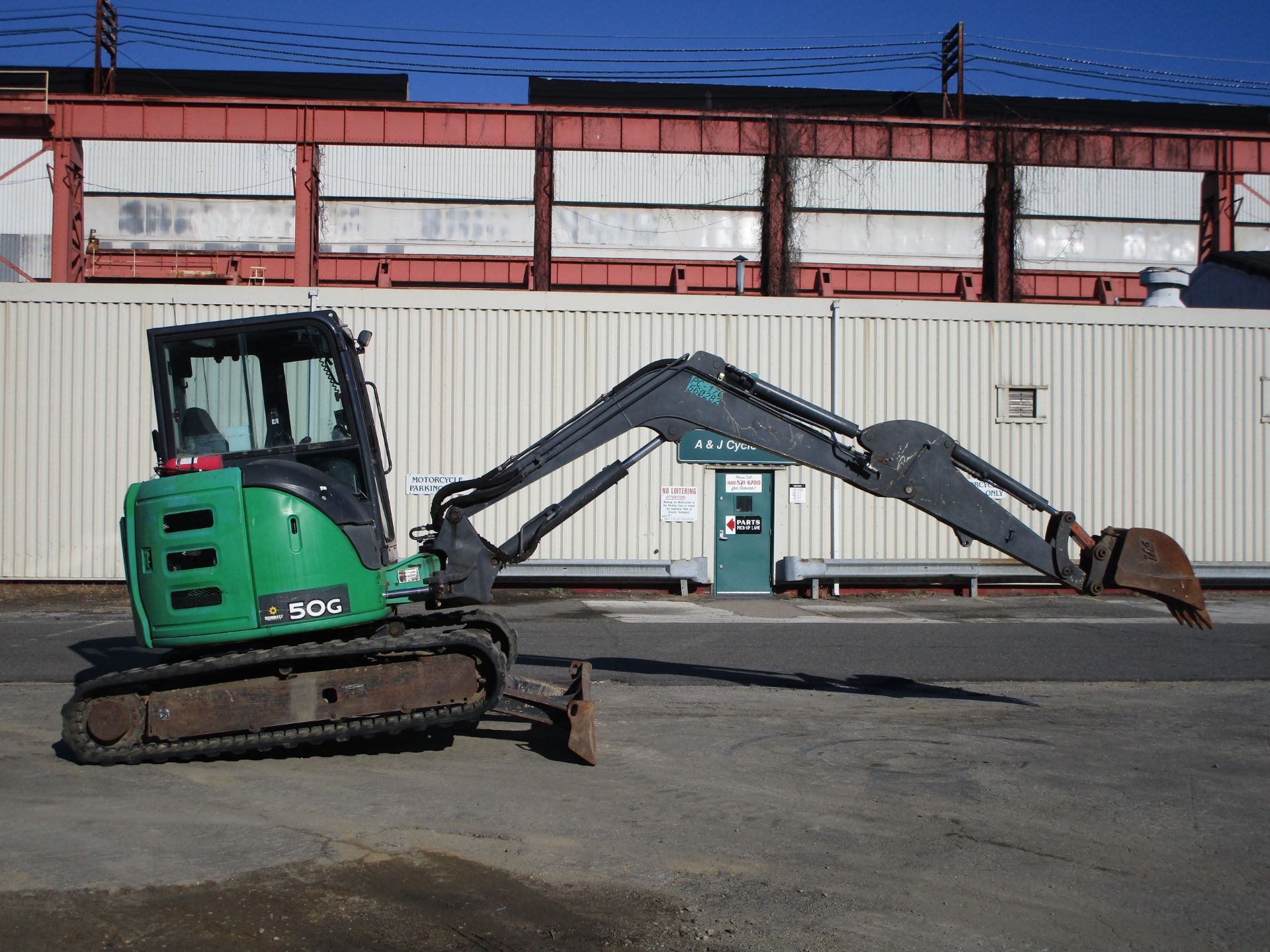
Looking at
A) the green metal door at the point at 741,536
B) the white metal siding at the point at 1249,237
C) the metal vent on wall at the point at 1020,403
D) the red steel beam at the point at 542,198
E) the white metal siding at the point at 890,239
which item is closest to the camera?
the green metal door at the point at 741,536

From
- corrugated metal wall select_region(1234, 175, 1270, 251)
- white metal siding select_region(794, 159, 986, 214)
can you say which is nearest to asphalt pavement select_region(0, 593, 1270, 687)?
white metal siding select_region(794, 159, 986, 214)

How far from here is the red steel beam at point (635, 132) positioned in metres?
29.1

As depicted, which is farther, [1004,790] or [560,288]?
[560,288]

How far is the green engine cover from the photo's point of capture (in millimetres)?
6188

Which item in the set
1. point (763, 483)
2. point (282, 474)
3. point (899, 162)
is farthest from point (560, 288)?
point (282, 474)

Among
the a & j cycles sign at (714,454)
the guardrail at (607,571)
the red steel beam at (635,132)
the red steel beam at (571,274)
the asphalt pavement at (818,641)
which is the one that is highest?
the red steel beam at (635,132)

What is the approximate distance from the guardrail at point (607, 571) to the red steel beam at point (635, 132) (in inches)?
641

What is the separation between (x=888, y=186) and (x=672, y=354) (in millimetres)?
15917

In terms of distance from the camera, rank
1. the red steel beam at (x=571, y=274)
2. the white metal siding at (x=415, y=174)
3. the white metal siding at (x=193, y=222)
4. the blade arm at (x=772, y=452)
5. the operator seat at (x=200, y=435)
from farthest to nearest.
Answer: the white metal siding at (x=415, y=174) → the white metal siding at (x=193, y=222) → the red steel beam at (x=571, y=274) → the blade arm at (x=772, y=452) → the operator seat at (x=200, y=435)

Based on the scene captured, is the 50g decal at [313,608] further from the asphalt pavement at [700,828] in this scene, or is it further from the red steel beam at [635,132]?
the red steel beam at [635,132]

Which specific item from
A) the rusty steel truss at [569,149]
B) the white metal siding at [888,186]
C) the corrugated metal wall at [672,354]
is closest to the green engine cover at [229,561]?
the corrugated metal wall at [672,354]

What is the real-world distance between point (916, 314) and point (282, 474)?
14.8 meters

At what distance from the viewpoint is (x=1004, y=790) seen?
238 inches

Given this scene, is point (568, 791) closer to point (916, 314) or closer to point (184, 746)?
point (184, 746)
